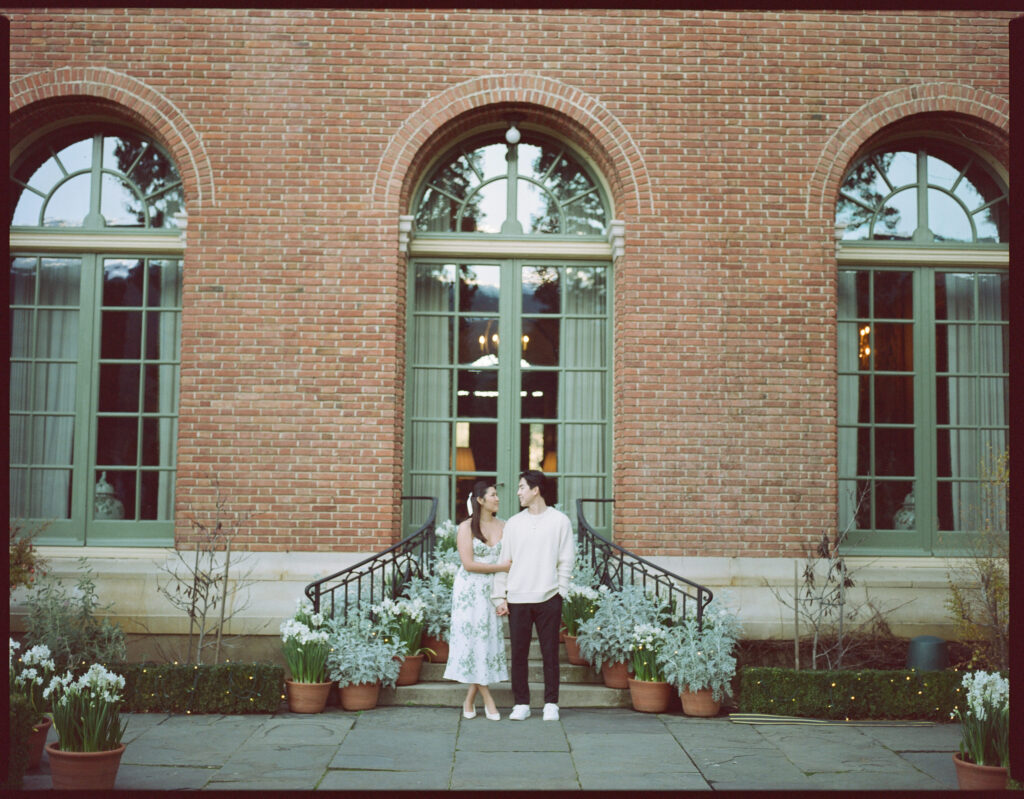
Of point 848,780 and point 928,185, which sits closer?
point 848,780

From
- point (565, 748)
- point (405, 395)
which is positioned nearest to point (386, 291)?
point (405, 395)

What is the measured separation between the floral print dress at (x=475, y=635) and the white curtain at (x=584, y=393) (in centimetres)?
300

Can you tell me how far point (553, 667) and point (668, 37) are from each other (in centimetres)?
638

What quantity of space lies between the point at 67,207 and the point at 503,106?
4.69 m

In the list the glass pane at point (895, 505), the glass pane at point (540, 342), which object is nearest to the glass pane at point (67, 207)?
the glass pane at point (540, 342)

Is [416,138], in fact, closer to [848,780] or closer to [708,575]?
[708,575]

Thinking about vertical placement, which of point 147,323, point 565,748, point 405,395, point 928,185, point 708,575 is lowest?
point 565,748

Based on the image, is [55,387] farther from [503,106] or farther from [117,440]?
[503,106]

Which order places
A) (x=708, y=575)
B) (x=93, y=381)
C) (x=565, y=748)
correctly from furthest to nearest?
(x=93, y=381)
(x=708, y=575)
(x=565, y=748)

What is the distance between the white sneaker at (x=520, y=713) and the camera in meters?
7.80

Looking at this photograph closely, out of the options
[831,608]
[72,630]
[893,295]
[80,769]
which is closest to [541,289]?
[893,295]

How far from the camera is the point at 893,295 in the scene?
11.0 metres

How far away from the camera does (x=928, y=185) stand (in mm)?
10984

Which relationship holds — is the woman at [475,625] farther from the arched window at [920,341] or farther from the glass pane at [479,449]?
the arched window at [920,341]
